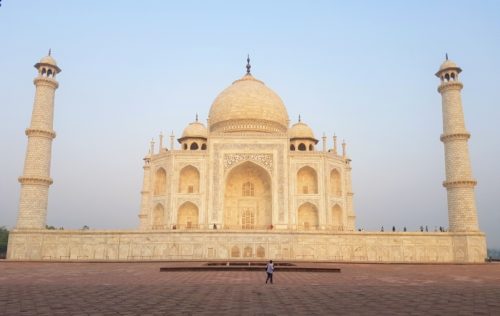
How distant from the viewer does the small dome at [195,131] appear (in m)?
28.4

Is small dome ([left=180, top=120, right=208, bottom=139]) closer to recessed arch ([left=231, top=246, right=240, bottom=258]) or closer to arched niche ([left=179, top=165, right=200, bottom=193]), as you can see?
arched niche ([left=179, top=165, right=200, bottom=193])

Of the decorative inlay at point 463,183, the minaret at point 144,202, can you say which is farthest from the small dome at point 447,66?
the minaret at point 144,202

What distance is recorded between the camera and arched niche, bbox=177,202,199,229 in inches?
976

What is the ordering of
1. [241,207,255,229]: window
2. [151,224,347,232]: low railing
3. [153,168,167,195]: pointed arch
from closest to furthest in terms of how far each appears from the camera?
[151,224,347,232]: low railing
[241,207,255,229]: window
[153,168,167,195]: pointed arch

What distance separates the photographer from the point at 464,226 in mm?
19703

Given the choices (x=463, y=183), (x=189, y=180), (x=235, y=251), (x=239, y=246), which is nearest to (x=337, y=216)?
(x=463, y=183)

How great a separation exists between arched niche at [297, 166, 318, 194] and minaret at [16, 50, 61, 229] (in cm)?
1410

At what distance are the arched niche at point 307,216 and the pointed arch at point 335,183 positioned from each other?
78.1 inches

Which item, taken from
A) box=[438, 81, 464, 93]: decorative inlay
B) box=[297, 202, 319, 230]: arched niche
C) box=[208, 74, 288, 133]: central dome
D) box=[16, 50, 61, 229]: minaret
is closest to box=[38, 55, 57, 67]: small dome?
box=[16, 50, 61, 229]: minaret

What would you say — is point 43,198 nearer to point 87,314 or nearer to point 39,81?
point 39,81

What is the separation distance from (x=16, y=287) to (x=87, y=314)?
4054mm

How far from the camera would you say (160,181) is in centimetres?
2616

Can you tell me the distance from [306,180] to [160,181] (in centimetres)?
915

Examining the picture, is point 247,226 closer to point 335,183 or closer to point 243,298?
point 335,183
